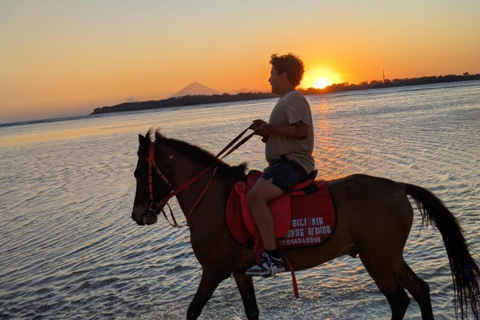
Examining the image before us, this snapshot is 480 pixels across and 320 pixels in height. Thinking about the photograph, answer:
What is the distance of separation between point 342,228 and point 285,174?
2.72 ft

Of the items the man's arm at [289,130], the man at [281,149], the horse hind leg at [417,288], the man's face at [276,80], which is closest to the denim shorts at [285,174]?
the man at [281,149]

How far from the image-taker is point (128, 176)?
703 inches

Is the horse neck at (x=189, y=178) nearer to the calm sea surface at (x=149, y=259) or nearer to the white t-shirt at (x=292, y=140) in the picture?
the white t-shirt at (x=292, y=140)

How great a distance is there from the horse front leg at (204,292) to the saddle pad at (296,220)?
0.46 m

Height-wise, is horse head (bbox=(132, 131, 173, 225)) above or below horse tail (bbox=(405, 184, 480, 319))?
above

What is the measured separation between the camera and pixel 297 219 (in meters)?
4.90

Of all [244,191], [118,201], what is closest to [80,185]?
[118,201]

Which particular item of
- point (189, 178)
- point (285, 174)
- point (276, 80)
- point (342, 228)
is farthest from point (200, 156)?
point (342, 228)

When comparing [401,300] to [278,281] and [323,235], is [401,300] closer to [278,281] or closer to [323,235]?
[323,235]

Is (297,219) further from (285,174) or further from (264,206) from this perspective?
(285,174)

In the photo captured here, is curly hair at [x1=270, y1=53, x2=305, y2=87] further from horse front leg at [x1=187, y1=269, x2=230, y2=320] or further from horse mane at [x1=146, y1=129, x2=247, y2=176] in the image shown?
horse front leg at [x1=187, y1=269, x2=230, y2=320]

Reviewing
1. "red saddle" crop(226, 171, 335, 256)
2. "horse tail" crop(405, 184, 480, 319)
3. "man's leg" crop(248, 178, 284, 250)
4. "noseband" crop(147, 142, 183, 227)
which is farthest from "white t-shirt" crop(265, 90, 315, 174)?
"noseband" crop(147, 142, 183, 227)

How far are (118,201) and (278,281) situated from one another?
7806 millimetres

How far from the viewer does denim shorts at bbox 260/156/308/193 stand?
478 cm
